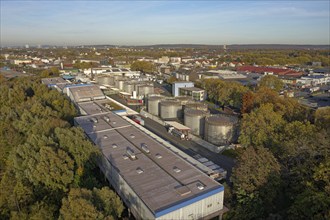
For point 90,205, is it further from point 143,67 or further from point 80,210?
point 143,67

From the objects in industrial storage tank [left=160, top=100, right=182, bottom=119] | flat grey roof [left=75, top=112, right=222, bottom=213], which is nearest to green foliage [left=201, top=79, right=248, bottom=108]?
industrial storage tank [left=160, top=100, right=182, bottom=119]

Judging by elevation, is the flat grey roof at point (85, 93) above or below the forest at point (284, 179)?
above

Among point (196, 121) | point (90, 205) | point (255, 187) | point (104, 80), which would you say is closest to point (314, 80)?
point (196, 121)

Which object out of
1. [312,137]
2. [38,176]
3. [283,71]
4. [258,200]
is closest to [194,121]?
[312,137]

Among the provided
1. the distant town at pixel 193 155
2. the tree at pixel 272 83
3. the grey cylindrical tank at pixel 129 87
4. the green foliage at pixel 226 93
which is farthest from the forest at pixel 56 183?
the tree at pixel 272 83

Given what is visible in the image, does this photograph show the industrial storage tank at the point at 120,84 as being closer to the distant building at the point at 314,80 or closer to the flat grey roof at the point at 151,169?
the flat grey roof at the point at 151,169

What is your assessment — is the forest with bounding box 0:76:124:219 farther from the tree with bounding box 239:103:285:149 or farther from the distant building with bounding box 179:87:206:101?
the distant building with bounding box 179:87:206:101
